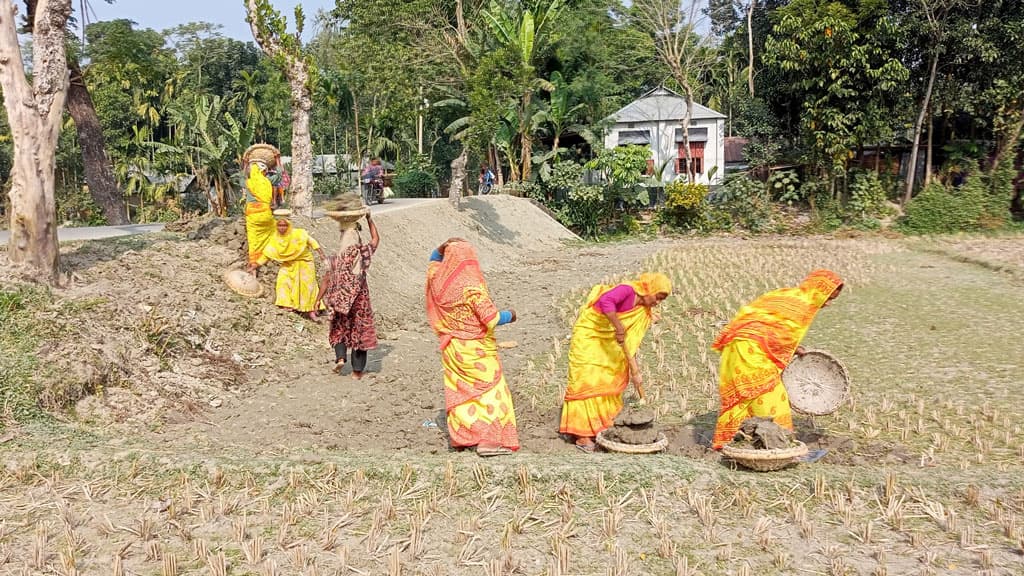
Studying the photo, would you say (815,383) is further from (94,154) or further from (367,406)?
(94,154)

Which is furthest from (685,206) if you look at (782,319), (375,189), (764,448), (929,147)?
(764,448)

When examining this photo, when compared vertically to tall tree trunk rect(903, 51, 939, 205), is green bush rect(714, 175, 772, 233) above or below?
below

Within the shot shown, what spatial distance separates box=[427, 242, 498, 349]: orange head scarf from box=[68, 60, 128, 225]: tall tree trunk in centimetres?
1270

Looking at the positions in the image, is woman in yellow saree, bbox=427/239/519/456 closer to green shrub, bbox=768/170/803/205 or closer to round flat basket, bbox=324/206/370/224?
round flat basket, bbox=324/206/370/224

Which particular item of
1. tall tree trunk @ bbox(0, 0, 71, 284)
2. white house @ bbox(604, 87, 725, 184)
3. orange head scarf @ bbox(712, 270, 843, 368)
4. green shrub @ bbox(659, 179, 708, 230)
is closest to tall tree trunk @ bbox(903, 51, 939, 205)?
green shrub @ bbox(659, 179, 708, 230)

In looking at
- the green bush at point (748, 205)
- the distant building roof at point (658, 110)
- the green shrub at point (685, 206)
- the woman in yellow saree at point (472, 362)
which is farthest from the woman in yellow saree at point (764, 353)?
the distant building roof at point (658, 110)

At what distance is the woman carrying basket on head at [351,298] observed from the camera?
736 centimetres

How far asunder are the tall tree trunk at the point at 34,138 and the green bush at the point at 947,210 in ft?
65.3

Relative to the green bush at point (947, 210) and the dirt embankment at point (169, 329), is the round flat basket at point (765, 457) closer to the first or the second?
the dirt embankment at point (169, 329)

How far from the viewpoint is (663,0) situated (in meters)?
28.4

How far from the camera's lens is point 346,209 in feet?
24.3

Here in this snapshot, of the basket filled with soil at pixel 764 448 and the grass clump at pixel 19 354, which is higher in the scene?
the grass clump at pixel 19 354

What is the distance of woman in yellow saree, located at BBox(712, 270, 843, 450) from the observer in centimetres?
507

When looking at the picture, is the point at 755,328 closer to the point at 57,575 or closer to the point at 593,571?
the point at 593,571
